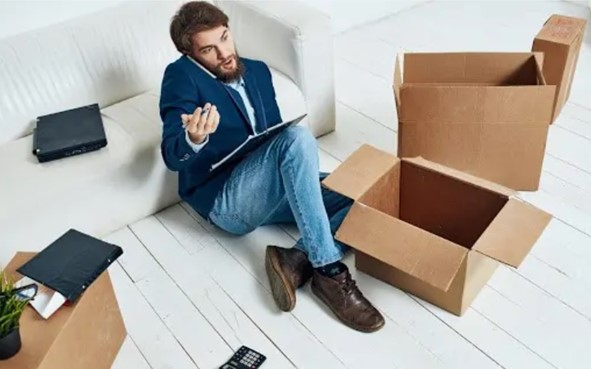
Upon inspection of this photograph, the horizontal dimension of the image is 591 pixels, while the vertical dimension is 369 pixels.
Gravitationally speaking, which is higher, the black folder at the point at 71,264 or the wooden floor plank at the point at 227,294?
the black folder at the point at 71,264

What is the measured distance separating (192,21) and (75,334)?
2.98 feet

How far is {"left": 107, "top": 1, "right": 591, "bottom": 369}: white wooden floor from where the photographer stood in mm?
1732

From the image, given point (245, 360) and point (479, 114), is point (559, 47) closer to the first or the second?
point (479, 114)

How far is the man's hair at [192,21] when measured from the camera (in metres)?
1.85

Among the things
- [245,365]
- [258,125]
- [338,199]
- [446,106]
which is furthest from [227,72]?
[245,365]

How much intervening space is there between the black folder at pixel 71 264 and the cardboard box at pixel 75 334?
0.16 feet

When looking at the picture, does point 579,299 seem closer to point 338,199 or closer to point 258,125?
point 338,199

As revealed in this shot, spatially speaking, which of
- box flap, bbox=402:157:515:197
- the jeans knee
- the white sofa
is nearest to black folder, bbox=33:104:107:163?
the white sofa

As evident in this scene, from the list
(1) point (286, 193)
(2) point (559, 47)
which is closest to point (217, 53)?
(1) point (286, 193)

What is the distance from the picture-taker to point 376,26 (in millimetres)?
3605

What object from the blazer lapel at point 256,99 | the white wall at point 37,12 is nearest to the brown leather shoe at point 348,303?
the blazer lapel at point 256,99

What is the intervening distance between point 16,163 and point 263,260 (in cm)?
84

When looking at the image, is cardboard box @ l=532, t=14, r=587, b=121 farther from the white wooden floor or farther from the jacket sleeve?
the jacket sleeve

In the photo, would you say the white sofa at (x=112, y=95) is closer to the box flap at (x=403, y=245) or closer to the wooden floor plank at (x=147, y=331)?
the wooden floor plank at (x=147, y=331)
